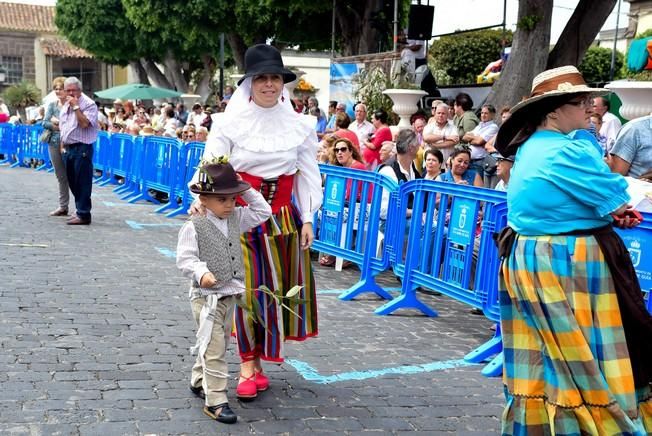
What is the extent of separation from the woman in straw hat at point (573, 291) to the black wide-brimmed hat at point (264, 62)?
5.21ft

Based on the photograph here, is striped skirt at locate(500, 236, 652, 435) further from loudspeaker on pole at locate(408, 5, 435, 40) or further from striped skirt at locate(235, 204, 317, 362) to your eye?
loudspeaker on pole at locate(408, 5, 435, 40)

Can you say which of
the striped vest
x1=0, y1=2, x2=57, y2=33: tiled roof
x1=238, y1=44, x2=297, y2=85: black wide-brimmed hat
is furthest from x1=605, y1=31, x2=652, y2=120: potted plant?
x1=0, y1=2, x2=57, y2=33: tiled roof

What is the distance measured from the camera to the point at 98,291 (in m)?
7.30

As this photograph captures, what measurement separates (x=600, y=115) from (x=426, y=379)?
651 centimetres

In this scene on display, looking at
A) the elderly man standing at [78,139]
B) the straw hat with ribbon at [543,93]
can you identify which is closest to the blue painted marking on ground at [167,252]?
the elderly man standing at [78,139]

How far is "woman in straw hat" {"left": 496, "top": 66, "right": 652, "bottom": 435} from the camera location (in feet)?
11.5

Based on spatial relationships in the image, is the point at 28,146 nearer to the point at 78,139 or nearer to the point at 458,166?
the point at 78,139

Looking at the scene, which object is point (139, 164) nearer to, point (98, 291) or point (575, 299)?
point (98, 291)

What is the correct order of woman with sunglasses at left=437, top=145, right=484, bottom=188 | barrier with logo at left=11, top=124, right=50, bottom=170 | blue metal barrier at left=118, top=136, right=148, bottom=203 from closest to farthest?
woman with sunglasses at left=437, top=145, right=484, bottom=188 → blue metal barrier at left=118, top=136, right=148, bottom=203 → barrier with logo at left=11, top=124, right=50, bottom=170

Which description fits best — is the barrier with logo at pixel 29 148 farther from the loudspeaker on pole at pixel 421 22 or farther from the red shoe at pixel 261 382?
the red shoe at pixel 261 382

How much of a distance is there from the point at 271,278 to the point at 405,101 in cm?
1009

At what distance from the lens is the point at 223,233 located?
4.52 m

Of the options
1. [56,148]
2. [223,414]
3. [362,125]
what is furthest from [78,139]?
[223,414]

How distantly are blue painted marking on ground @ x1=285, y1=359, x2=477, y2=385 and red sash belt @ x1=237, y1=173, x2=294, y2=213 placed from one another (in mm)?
1130
